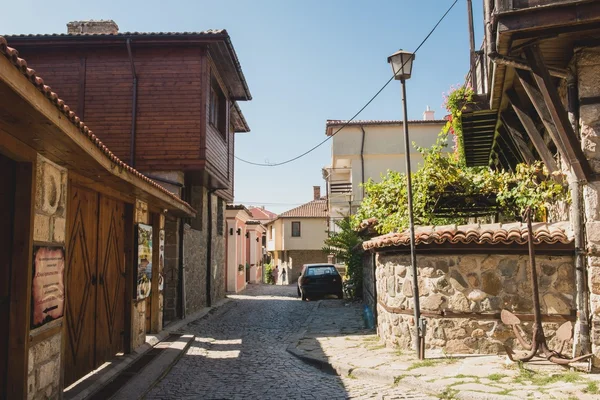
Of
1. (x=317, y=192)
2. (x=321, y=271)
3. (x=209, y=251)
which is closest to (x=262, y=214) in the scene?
(x=317, y=192)

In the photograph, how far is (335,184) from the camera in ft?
97.3

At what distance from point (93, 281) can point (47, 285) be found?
6.46 ft

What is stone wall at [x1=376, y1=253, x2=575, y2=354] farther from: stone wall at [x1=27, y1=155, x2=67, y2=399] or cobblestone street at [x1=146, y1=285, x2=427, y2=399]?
stone wall at [x1=27, y1=155, x2=67, y2=399]

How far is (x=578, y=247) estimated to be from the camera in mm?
6711

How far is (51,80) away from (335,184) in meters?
18.0

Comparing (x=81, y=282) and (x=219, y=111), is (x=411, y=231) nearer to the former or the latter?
(x=81, y=282)

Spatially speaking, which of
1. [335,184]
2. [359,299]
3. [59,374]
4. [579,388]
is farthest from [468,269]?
[335,184]

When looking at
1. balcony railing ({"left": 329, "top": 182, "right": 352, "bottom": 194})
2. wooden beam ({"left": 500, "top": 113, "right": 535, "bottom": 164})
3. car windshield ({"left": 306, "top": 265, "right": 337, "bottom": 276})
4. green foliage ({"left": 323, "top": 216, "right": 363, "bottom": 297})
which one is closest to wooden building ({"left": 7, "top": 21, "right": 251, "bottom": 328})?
green foliage ({"left": 323, "top": 216, "right": 363, "bottom": 297})

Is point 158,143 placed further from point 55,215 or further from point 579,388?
point 579,388

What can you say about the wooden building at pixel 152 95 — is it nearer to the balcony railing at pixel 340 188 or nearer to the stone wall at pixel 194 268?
the stone wall at pixel 194 268

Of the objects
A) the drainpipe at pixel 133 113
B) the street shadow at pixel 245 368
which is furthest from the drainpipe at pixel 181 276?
the drainpipe at pixel 133 113

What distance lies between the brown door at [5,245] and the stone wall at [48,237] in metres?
0.20

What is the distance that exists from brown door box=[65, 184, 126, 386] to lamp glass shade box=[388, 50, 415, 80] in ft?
14.6

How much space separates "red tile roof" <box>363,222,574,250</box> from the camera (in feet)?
23.2
